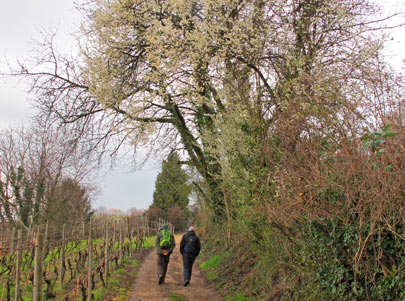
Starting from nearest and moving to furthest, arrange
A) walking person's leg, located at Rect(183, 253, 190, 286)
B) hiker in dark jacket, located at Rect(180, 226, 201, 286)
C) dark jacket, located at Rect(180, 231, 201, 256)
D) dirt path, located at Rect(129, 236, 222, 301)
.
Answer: dirt path, located at Rect(129, 236, 222, 301), walking person's leg, located at Rect(183, 253, 190, 286), hiker in dark jacket, located at Rect(180, 226, 201, 286), dark jacket, located at Rect(180, 231, 201, 256)

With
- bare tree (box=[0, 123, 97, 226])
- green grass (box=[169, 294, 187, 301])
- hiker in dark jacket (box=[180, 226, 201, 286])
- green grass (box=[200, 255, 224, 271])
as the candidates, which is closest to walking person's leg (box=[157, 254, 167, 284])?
hiker in dark jacket (box=[180, 226, 201, 286])

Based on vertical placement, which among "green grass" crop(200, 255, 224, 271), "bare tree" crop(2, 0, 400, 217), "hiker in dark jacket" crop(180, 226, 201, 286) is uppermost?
"bare tree" crop(2, 0, 400, 217)

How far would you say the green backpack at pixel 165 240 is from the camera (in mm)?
9906

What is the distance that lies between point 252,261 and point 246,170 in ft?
8.06

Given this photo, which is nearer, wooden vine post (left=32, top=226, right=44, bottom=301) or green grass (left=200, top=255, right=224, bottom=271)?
wooden vine post (left=32, top=226, right=44, bottom=301)

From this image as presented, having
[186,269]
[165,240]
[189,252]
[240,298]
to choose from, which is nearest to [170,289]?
[186,269]

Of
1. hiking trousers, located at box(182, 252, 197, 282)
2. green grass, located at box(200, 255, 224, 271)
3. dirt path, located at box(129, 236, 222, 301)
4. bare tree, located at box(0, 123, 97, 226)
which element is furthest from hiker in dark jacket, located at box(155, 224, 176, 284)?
bare tree, located at box(0, 123, 97, 226)

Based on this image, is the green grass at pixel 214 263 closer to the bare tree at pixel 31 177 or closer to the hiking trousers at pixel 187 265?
the hiking trousers at pixel 187 265

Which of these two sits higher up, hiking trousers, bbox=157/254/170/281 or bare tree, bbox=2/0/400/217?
bare tree, bbox=2/0/400/217

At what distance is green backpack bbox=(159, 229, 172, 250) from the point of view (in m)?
9.91

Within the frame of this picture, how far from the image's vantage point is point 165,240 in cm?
998

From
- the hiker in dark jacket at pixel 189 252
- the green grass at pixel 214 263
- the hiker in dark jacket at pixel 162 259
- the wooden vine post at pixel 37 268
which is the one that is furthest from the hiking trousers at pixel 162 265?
the wooden vine post at pixel 37 268

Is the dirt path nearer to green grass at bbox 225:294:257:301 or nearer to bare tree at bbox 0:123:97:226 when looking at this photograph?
green grass at bbox 225:294:257:301

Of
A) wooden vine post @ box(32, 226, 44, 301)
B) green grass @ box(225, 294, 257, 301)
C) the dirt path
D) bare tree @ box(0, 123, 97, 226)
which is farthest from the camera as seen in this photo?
bare tree @ box(0, 123, 97, 226)
